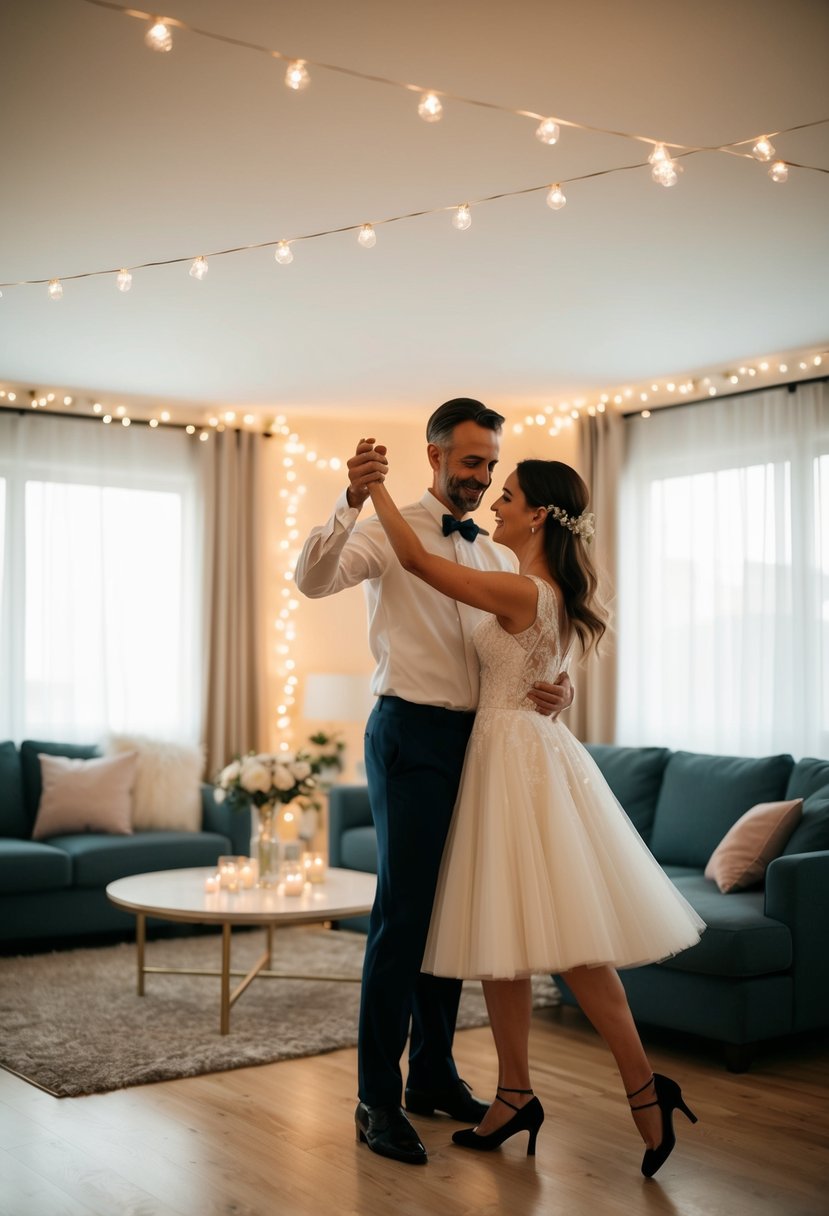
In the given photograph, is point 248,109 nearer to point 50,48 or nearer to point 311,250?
point 50,48

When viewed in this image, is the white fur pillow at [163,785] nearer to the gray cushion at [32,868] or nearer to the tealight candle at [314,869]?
the gray cushion at [32,868]

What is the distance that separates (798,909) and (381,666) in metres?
1.81

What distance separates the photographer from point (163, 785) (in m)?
6.45

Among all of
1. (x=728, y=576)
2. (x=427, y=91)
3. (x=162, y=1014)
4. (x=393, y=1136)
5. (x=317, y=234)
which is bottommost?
(x=162, y=1014)

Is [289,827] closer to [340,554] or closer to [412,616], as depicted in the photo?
[412,616]

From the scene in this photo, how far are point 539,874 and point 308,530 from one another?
466 cm

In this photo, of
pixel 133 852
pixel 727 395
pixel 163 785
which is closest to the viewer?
pixel 133 852

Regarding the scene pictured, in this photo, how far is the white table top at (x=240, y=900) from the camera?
4281 millimetres

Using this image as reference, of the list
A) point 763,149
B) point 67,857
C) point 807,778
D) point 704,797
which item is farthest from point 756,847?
point 67,857

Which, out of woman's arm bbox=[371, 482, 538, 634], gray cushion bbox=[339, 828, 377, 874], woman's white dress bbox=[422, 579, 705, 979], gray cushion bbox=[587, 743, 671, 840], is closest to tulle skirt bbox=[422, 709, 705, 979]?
woman's white dress bbox=[422, 579, 705, 979]

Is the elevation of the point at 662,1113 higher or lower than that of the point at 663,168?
lower

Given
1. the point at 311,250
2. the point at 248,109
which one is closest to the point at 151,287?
the point at 311,250

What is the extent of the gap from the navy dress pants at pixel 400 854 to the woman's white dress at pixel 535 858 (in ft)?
0.15

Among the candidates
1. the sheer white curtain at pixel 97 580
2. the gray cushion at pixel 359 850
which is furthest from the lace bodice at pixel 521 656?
the sheer white curtain at pixel 97 580
